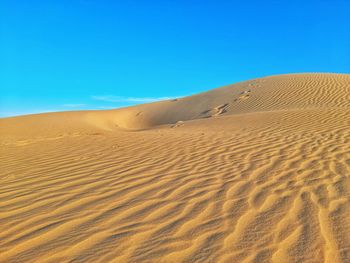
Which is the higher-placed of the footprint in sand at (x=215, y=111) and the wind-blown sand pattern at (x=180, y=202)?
the footprint in sand at (x=215, y=111)

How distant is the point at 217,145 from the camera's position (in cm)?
636

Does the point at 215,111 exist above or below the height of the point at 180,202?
above

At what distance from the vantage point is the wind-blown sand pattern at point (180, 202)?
230cm

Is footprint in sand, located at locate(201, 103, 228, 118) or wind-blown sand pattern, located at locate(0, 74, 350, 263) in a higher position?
footprint in sand, located at locate(201, 103, 228, 118)

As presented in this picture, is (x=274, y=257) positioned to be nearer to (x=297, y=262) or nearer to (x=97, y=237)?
(x=297, y=262)

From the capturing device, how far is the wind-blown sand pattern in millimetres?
2303

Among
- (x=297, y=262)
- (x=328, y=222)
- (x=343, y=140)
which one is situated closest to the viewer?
(x=297, y=262)

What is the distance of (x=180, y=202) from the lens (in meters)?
3.22

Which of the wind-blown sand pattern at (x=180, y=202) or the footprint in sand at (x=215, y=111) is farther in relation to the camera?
the footprint in sand at (x=215, y=111)

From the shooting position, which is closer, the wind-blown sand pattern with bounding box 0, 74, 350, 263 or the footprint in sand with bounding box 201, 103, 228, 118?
the wind-blown sand pattern with bounding box 0, 74, 350, 263

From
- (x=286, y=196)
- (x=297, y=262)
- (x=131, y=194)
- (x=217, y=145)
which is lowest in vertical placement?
(x=297, y=262)

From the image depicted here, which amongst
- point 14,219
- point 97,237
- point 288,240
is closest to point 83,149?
point 14,219

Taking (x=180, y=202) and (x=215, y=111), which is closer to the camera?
(x=180, y=202)

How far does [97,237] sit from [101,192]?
111 cm
